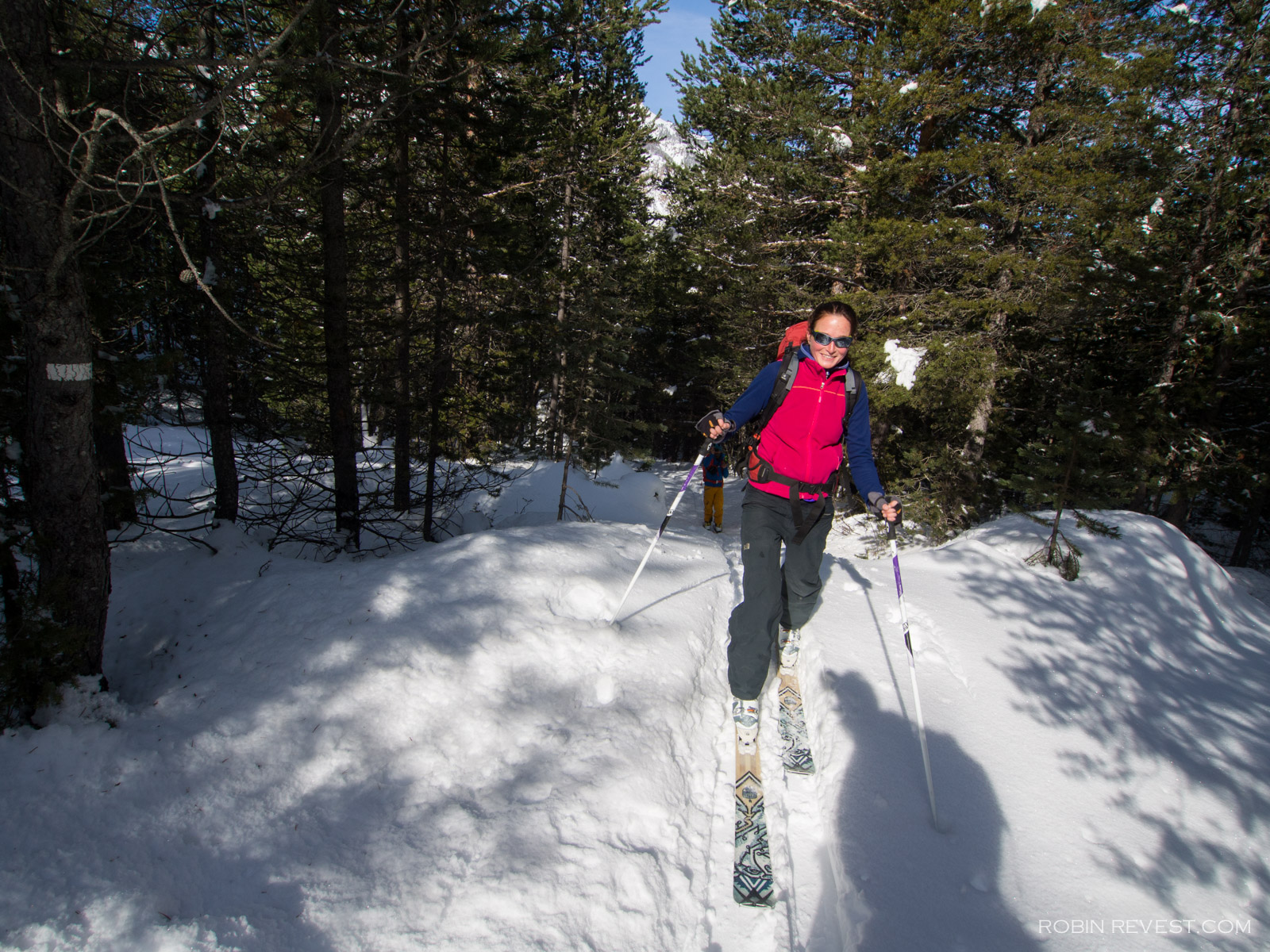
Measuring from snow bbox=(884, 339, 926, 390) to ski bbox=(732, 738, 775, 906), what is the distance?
9274 millimetres

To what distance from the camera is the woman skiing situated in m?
3.69

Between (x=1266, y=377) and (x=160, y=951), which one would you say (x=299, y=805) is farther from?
(x=1266, y=377)

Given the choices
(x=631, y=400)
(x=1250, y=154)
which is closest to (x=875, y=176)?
(x=1250, y=154)

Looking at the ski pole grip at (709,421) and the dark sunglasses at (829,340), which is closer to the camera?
the dark sunglasses at (829,340)

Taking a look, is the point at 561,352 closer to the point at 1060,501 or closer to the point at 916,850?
the point at 1060,501

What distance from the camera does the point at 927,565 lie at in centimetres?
624

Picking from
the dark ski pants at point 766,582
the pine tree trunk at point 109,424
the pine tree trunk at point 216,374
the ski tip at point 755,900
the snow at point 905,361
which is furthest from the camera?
the snow at point 905,361

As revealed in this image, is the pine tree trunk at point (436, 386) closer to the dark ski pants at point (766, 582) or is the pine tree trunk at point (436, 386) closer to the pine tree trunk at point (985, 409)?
the dark ski pants at point (766, 582)

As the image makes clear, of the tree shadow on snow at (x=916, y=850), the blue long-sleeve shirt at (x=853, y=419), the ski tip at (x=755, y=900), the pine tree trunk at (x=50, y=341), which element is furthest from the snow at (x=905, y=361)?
the pine tree trunk at (x=50, y=341)

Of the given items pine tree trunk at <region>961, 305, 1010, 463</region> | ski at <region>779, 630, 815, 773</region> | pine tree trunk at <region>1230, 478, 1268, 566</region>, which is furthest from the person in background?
pine tree trunk at <region>1230, 478, 1268, 566</region>

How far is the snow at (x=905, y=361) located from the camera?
10.7m

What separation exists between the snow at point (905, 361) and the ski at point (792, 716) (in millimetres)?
7882

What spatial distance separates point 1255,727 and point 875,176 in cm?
1069

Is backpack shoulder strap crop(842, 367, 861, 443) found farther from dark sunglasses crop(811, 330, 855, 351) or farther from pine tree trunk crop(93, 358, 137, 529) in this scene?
pine tree trunk crop(93, 358, 137, 529)
